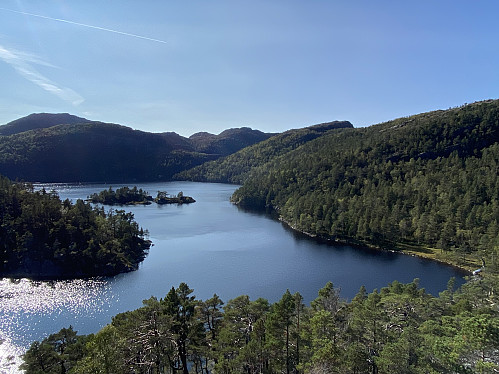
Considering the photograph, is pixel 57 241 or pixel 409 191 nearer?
pixel 57 241

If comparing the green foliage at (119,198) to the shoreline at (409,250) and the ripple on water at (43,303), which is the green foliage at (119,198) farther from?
the ripple on water at (43,303)

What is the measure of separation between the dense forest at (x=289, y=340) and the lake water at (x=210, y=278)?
2350cm

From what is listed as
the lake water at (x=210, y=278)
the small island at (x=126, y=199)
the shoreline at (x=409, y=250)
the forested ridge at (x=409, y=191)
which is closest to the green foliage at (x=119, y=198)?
the small island at (x=126, y=199)

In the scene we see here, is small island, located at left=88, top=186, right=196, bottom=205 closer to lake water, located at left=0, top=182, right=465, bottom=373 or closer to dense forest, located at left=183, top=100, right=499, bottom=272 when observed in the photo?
dense forest, located at left=183, top=100, right=499, bottom=272

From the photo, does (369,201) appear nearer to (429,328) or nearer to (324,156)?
(324,156)

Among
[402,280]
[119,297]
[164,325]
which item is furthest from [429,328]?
[119,297]

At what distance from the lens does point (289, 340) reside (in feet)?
94.3

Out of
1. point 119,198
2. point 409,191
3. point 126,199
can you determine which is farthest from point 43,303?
point 126,199

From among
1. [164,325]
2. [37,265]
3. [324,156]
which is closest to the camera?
[164,325]

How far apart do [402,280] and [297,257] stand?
26169mm

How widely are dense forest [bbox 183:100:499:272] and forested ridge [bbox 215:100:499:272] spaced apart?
0.27 m

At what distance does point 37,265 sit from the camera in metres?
74.9

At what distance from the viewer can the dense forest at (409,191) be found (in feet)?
277

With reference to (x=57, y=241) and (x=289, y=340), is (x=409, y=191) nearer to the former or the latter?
(x=289, y=340)
